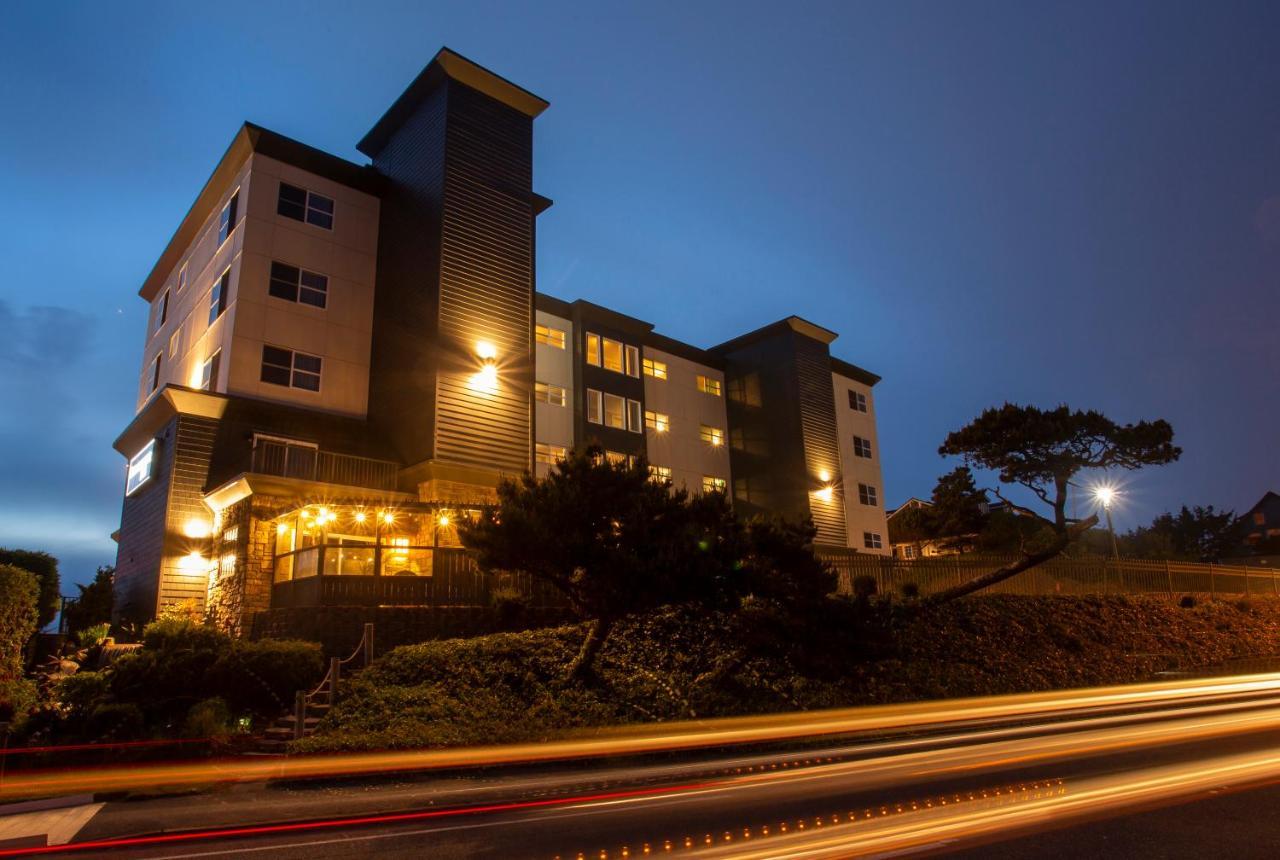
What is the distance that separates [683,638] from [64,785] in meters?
11.7

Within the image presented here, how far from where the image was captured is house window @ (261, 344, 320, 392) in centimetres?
2467

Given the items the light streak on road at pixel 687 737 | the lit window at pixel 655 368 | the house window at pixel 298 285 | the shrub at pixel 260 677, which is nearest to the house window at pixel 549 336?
the lit window at pixel 655 368

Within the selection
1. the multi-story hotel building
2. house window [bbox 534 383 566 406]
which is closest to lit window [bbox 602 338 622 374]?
house window [bbox 534 383 566 406]

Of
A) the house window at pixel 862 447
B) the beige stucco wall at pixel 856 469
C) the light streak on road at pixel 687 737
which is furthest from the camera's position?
the house window at pixel 862 447

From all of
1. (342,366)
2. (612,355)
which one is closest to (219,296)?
(342,366)

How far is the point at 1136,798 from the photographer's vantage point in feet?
25.1

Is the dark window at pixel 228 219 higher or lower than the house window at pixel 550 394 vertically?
higher

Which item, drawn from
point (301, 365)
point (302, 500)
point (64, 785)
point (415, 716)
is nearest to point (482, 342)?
point (301, 365)

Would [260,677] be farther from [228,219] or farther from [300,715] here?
[228,219]

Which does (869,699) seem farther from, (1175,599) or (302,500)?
(1175,599)

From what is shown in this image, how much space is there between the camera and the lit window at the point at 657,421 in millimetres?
38375

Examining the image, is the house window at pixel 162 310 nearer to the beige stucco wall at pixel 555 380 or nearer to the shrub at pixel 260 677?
the beige stucco wall at pixel 555 380

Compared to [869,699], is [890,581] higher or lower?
higher

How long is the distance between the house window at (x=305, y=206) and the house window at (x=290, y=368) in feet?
15.9
